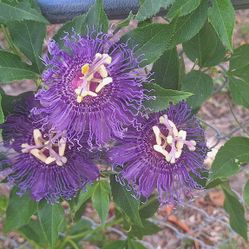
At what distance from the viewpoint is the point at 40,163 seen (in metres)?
0.81

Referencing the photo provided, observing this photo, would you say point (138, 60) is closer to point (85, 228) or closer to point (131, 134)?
point (131, 134)

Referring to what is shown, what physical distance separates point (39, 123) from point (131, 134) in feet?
0.45

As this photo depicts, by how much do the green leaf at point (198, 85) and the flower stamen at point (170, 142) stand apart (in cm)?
10

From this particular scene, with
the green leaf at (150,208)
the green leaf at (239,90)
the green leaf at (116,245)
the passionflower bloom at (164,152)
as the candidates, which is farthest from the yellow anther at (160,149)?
the green leaf at (116,245)

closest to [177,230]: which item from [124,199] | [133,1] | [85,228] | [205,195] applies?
[205,195]

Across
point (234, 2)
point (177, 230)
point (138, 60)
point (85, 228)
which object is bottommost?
point (177, 230)

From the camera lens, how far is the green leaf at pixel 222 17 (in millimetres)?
708

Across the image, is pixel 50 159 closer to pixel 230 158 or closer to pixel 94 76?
pixel 94 76

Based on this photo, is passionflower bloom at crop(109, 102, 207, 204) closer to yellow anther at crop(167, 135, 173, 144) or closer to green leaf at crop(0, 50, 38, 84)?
yellow anther at crop(167, 135, 173, 144)

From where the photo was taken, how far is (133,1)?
80cm

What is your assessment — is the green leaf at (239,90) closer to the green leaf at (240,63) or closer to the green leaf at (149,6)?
the green leaf at (240,63)

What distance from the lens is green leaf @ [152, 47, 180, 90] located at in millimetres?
802

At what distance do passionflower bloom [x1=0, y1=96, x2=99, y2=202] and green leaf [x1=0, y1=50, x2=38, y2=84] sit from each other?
0.05 m

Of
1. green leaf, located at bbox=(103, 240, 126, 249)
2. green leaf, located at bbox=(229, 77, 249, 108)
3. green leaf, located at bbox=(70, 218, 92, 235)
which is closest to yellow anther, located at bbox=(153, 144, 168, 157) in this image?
green leaf, located at bbox=(229, 77, 249, 108)
